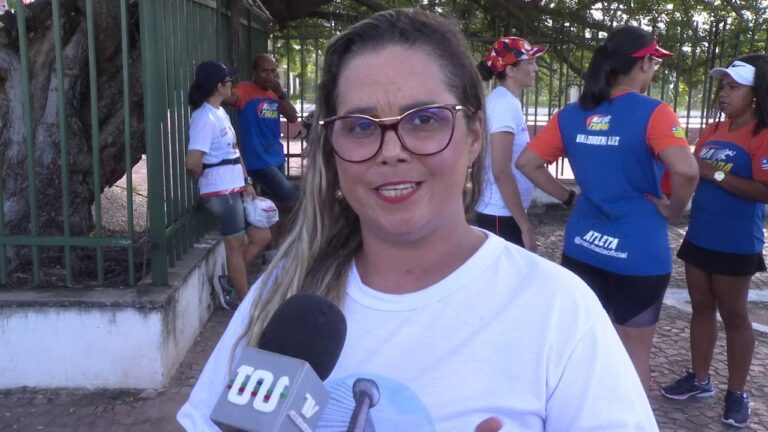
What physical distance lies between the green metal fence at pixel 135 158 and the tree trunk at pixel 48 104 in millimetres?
36

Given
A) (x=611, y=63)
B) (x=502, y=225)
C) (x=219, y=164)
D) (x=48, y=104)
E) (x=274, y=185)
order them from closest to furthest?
(x=611, y=63)
(x=502, y=225)
(x=48, y=104)
(x=219, y=164)
(x=274, y=185)

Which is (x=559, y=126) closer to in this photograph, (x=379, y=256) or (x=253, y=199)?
(x=379, y=256)

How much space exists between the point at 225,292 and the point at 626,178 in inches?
133

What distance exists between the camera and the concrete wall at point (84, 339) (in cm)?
421

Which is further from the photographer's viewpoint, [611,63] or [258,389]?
[611,63]

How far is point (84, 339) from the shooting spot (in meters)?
4.25

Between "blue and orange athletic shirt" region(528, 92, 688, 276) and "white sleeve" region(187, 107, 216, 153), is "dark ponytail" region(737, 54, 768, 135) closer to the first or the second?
"blue and orange athletic shirt" region(528, 92, 688, 276)

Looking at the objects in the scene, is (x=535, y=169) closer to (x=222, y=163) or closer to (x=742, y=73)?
(x=742, y=73)

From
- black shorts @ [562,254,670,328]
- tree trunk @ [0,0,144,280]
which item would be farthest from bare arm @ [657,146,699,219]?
tree trunk @ [0,0,144,280]

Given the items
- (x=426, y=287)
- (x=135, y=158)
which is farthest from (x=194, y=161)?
(x=426, y=287)

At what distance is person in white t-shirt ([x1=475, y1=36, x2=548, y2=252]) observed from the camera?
4.05m

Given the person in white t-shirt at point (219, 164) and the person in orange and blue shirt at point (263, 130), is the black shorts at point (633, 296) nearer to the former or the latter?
the person in white t-shirt at point (219, 164)

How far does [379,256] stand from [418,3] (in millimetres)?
7130

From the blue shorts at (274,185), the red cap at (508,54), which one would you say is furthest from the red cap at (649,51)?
the blue shorts at (274,185)
